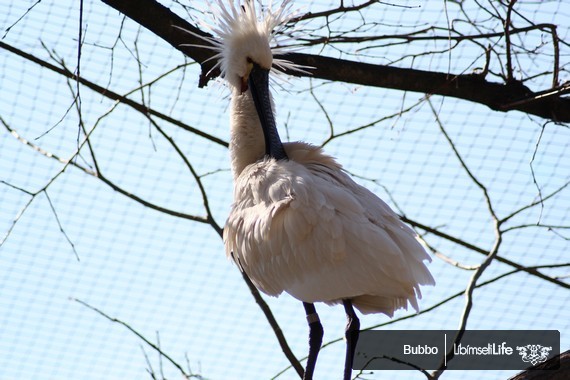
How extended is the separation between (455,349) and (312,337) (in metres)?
0.67

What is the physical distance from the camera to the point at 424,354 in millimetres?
4758

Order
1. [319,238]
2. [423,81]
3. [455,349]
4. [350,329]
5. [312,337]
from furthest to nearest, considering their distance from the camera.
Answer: [423,81], [312,337], [350,329], [455,349], [319,238]

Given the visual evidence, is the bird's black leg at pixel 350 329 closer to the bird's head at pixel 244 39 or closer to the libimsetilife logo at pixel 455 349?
the libimsetilife logo at pixel 455 349

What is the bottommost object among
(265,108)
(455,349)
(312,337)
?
(455,349)

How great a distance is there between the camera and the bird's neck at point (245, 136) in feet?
16.0

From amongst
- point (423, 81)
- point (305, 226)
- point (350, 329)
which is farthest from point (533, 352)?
point (423, 81)

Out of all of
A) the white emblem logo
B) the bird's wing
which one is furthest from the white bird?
the white emblem logo

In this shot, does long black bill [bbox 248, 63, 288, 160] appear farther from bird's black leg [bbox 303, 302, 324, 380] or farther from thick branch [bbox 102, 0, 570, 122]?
bird's black leg [bbox 303, 302, 324, 380]

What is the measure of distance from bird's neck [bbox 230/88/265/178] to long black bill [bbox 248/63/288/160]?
42 mm

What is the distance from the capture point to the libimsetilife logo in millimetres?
4340

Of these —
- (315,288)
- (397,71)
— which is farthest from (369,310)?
(397,71)

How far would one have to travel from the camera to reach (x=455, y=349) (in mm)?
4277

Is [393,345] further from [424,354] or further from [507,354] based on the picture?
[507,354]

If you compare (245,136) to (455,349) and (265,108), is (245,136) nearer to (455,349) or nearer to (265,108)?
(265,108)
